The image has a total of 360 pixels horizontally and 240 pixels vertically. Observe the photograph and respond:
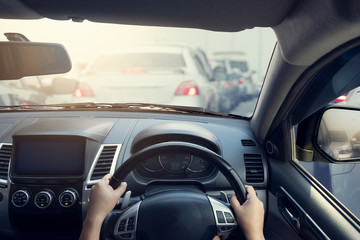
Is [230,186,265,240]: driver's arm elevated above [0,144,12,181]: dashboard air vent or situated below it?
above

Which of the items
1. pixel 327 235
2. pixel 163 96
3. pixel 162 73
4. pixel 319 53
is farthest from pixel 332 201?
pixel 162 73

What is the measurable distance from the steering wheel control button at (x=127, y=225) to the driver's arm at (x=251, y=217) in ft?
1.94

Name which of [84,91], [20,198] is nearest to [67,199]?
[20,198]

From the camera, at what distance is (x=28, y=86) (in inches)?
403

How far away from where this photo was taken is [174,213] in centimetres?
207

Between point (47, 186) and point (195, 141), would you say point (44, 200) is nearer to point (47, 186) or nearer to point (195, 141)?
point (47, 186)

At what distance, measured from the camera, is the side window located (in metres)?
2.73

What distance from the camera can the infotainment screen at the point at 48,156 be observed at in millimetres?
3230

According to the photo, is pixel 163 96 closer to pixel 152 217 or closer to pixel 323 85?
pixel 323 85

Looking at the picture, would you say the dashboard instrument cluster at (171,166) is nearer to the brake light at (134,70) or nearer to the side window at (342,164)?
the side window at (342,164)

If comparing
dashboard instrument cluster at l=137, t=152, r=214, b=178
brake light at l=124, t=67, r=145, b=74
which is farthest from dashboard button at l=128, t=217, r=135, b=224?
brake light at l=124, t=67, r=145, b=74

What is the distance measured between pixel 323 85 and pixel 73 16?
5.80 ft

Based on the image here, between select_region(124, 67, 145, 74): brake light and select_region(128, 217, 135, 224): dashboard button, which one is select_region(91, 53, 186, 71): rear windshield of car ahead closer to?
select_region(124, 67, 145, 74): brake light

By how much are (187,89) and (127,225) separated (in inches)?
220
